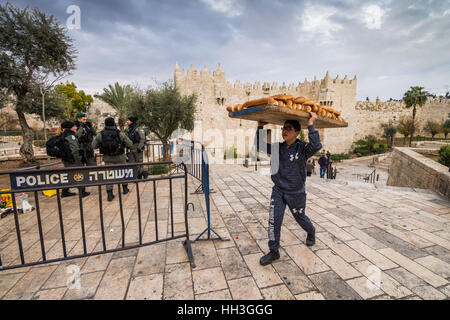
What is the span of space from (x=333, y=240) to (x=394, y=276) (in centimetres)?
91

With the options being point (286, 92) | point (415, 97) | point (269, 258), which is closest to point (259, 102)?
point (269, 258)

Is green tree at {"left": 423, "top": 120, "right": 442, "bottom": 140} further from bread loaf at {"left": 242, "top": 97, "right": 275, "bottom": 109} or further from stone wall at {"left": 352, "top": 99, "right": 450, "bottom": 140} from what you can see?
bread loaf at {"left": 242, "top": 97, "right": 275, "bottom": 109}

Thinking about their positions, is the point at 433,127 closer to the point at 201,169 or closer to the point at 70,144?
the point at 201,169

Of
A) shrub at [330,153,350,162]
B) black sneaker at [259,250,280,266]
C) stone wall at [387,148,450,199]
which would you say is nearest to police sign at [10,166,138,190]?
black sneaker at [259,250,280,266]

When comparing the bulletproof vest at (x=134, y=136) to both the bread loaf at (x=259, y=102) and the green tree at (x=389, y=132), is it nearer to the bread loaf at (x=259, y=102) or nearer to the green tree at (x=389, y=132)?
the bread loaf at (x=259, y=102)

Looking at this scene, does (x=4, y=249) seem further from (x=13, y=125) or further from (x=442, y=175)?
(x=13, y=125)

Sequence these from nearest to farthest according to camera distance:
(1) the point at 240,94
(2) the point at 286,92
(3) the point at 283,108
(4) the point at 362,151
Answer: (3) the point at 283,108, (1) the point at 240,94, (2) the point at 286,92, (4) the point at 362,151

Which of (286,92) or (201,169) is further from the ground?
(286,92)

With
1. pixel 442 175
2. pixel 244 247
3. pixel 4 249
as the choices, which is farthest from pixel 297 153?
pixel 442 175

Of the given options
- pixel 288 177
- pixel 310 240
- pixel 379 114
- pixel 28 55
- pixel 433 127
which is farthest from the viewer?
pixel 379 114

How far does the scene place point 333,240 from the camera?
338 centimetres

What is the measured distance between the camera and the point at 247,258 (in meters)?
2.88

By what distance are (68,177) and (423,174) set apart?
10.5 meters

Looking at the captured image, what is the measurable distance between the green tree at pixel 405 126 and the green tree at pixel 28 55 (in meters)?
43.8
